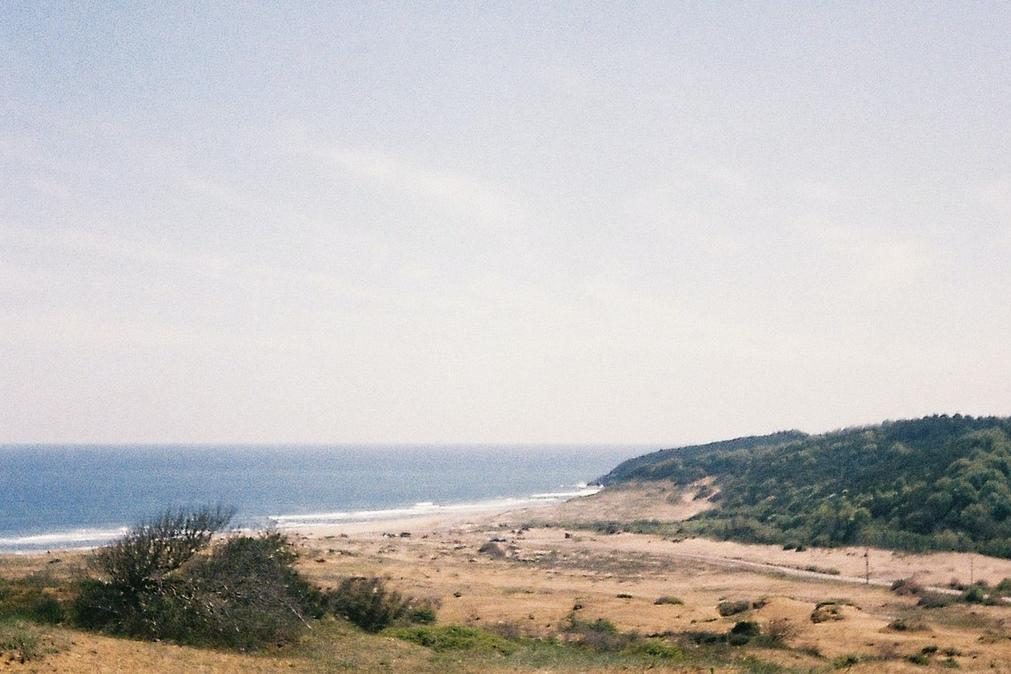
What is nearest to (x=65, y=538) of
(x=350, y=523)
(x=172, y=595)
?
(x=350, y=523)

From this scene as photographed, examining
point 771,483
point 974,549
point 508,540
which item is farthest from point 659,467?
point 974,549

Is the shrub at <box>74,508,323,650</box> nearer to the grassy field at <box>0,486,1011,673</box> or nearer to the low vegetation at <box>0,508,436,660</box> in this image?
the low vegetation at <box>0,508,436,660</box>

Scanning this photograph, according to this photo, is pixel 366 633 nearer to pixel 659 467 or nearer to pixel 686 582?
pixel 686 582

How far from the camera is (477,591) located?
4325 cm

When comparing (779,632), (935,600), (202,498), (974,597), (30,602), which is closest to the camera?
(30,602)

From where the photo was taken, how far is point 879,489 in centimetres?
7888

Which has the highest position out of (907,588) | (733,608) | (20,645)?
(20,645)

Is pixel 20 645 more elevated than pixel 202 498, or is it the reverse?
pixel 20 645

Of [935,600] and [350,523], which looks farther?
[350,523]

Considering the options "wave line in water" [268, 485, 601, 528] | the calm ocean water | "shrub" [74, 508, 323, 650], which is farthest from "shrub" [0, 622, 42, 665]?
"wave line in water" [268, 485, 601, 528]

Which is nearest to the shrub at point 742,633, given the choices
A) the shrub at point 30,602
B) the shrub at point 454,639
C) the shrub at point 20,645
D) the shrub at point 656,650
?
the shrub at point 656,650

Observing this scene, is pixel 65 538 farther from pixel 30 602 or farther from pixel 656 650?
pixel 656 650

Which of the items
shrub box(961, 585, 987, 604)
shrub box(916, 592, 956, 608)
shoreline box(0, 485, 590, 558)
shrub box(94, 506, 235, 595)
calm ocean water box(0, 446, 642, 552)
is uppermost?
shrub box(94, 506, 235, 595)

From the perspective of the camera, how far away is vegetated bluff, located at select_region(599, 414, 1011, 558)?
64.2 metres
